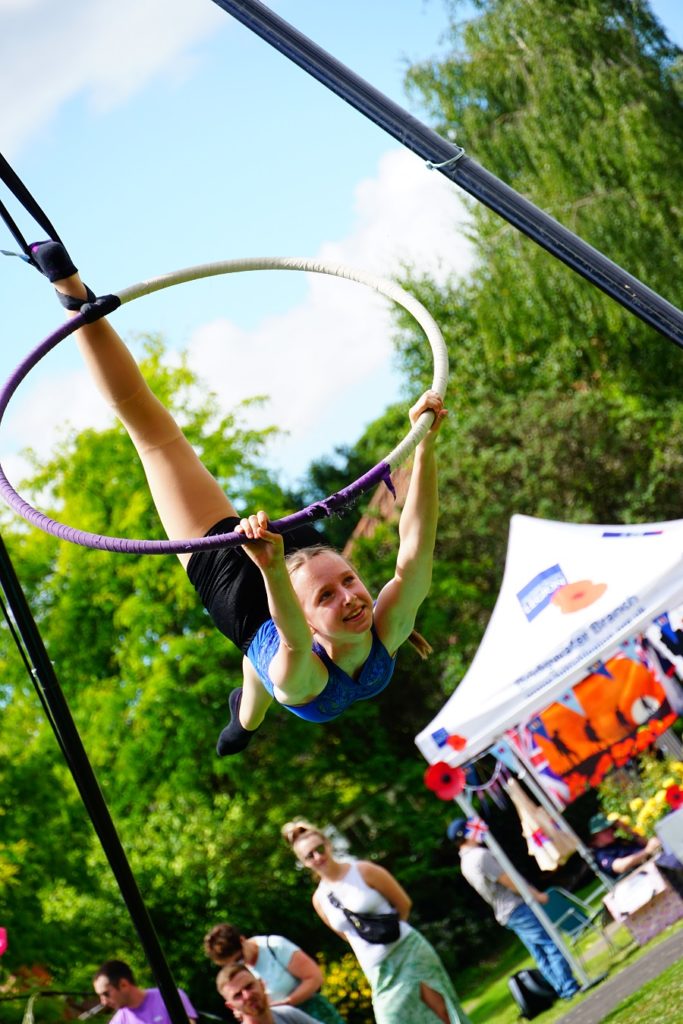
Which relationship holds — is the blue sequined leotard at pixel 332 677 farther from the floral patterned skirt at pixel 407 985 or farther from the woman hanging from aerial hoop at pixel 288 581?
the floral patterned skirt at pixel 407 985

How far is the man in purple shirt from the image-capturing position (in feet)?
18.4

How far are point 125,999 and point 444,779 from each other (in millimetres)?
3036

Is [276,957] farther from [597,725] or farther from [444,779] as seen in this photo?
[597,725]

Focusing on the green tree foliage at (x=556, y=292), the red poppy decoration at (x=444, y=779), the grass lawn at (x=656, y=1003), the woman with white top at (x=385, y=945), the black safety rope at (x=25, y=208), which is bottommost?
the grass lawn at (x=656, y=1003)

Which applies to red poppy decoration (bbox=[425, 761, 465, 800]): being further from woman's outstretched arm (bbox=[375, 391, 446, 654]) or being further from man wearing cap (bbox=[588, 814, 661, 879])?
woman's outstretched arm (bbox=[375, 391, 446, 654])

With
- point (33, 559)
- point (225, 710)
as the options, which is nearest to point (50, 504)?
point (33, 559)

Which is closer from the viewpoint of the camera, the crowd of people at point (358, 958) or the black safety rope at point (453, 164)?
the black safety rope at point (453, 164)

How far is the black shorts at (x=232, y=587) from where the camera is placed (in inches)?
152

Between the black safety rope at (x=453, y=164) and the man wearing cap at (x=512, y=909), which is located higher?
the black safety rope at (x=453, y=164)

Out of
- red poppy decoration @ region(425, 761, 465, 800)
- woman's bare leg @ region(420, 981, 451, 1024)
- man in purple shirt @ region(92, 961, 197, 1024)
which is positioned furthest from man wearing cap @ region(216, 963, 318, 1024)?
red poppy decoration @ region(425, 761, 465, 800)

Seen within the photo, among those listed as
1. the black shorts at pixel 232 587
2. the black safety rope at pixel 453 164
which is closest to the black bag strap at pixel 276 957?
the black shorts at pixel 232 587

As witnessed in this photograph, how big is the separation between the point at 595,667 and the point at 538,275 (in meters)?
8.29

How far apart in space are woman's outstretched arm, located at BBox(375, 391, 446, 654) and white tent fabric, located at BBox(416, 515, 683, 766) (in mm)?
4404

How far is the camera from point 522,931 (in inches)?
339
